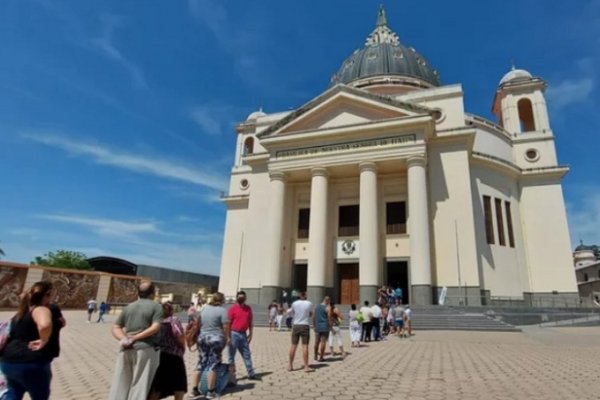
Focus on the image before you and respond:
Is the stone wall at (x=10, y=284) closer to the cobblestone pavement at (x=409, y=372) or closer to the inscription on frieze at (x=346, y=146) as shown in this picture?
the cobblestone pavement at (x=409, y=372)

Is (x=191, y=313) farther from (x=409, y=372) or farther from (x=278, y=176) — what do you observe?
(x=278, y=176)

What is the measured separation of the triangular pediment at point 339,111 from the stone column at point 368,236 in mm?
3741

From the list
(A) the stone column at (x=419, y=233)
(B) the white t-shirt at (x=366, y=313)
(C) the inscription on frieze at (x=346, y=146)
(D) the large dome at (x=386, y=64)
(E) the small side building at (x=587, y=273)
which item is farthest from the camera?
(E) the small side building at (x=587, y=273)

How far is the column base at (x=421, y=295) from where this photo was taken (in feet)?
67.0

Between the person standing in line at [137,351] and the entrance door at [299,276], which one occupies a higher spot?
the entrance door at [299,276]

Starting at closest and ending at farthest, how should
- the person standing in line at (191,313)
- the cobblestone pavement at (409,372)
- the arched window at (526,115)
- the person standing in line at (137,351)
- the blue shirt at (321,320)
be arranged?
the person standing in line at (137,351) < the cobblestone pavement at (409,372) < the person standing in line at (191,313) < the blue shirt at (321,320) < the arched window at (526,115)

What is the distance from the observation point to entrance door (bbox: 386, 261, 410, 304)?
952 inches

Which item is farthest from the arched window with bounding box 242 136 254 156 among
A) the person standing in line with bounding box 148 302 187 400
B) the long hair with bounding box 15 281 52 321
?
the long hair with bounding box 15 281 52 321

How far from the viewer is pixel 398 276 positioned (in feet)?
81.5

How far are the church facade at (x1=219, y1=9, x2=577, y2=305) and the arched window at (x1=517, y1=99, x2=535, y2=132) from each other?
46.6 inches

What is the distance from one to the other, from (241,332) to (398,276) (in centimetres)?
1970

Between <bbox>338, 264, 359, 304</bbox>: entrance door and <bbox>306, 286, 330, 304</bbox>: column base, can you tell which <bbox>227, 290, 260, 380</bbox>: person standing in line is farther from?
<bbox>338, 264, 359, 304</bbox>: entrance door

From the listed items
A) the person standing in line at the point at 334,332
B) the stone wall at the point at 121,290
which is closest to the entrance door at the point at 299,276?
the person standing in line at the point at 334,332

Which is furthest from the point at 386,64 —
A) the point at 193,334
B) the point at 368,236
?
the point at 193,334
